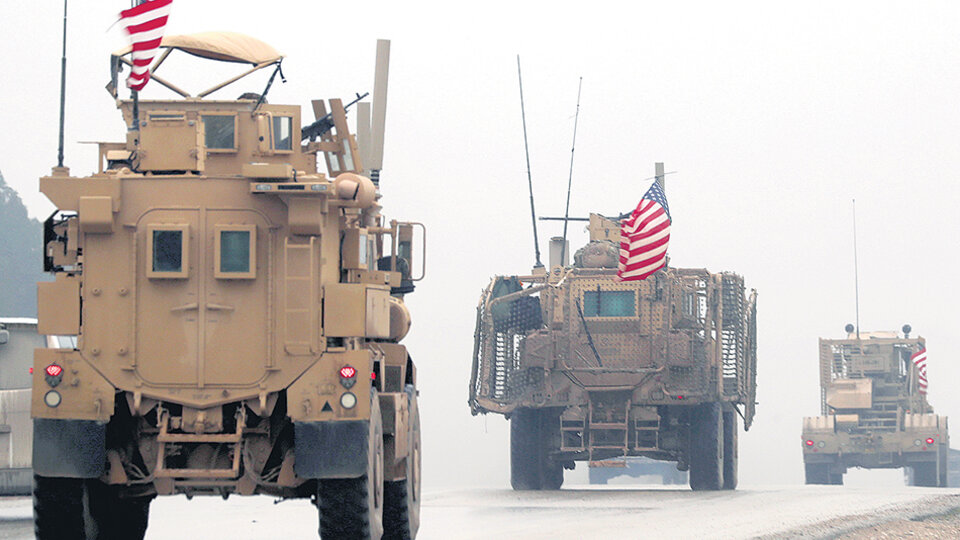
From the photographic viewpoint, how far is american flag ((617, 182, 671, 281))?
24.9 metres

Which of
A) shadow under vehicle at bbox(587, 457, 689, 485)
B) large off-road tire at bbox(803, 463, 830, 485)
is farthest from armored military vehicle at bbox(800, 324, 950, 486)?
shadow under vehicle at bbox(587, 457, 689, 485)

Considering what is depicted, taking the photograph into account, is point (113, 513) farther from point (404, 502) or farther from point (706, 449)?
point (706, 449)

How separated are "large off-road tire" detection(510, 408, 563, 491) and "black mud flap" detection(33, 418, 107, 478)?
1432 centimetres

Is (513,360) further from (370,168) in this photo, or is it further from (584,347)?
(370,168)

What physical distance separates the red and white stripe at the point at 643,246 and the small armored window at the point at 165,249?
42.9 ft

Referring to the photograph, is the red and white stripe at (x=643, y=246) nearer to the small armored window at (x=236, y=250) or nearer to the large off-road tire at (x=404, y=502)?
the large off-road tire at (x=404, y=502)

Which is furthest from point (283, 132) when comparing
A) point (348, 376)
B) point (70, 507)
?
point (70, 507)

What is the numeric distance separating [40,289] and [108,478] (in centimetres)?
147

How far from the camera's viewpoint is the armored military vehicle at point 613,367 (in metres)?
25.2

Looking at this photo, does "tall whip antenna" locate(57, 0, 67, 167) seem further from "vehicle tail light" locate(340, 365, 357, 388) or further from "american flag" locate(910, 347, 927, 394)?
"american flag" locate(910, 347, 927, 394)

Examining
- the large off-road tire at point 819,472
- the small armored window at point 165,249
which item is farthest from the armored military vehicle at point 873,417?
the small armored window at point 165,249

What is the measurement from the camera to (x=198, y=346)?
1245 cm

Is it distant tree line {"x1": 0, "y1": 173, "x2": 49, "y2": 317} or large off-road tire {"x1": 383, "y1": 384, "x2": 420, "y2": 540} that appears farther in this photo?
distant tree line {"x1": 0, "y1": 173, "x2": 49, "y2": 317}

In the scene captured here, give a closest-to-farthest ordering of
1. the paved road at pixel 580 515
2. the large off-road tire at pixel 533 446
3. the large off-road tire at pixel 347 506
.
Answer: the large off-road tire at pixel 347 506 → the paved road at pixel 580 515 → the large off-road tire at pixel 533 446
